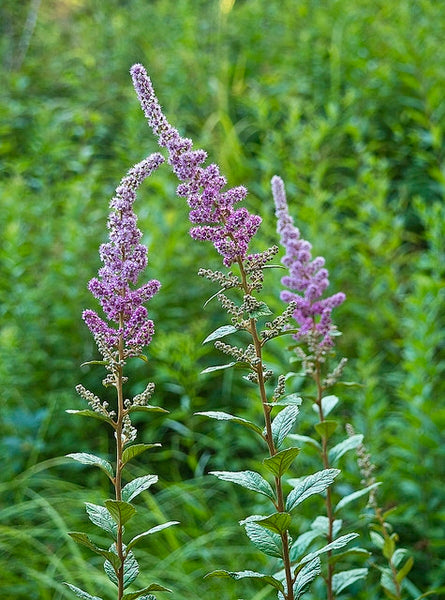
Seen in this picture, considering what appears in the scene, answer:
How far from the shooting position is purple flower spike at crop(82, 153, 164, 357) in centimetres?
86

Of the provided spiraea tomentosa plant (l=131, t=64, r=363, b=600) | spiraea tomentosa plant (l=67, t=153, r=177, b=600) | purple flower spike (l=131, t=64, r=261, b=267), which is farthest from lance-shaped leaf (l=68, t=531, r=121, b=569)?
purple flower spike (l=131, t=64, r=261, b=267)

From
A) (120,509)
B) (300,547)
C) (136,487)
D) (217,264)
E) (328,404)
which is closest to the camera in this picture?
(120,509)

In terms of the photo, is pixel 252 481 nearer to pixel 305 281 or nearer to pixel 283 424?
pixel 283 424

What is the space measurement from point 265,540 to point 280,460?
0.12 m

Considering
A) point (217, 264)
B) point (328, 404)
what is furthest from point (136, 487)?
point (217, 264)

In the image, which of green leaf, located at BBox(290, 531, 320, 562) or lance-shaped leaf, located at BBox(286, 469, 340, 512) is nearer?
lance-shaped leaf, located at BBox(286, 469, 340, 512)

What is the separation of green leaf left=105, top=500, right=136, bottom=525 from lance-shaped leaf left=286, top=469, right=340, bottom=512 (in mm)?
187

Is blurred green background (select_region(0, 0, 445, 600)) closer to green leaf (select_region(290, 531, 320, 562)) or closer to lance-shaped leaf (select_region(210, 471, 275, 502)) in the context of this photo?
green leaf (select_region(290, 531, 320, 562))

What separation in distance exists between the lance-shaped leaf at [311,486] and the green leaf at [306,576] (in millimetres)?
71

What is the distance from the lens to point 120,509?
0.81 m

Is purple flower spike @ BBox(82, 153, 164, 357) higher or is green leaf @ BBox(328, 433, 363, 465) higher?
purple flower spike @ BBox(82, 153, 164, 357)

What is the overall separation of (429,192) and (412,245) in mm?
241

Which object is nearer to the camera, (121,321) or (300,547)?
(121,321)

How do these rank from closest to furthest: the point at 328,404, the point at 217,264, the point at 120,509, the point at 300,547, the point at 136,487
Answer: the point at 120,509, the point at 136,487, the point at 300,547, the point at 328,404, the point at 217,264
